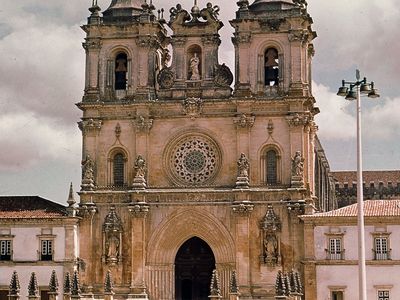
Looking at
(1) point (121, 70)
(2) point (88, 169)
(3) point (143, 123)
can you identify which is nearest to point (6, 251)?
(2) point (88, 169)

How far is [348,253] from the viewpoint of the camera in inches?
2146

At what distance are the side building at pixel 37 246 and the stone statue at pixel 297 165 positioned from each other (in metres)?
12.9

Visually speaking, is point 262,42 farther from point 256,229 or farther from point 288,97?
point 256,229

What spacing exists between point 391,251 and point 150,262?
13921 millimetres

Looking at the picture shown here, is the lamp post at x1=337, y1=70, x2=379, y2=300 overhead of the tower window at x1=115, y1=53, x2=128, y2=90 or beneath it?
beneath

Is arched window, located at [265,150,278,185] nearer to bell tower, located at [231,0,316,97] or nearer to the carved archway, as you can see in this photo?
bell tower, located at [231,0,316,97]

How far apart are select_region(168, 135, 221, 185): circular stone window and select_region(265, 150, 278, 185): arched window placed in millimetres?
3023

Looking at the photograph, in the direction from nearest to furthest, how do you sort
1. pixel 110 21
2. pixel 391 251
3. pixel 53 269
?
pixel 391 251 < pixel 53 269 < pixel 110 21

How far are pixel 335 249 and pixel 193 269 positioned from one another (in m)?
9.82

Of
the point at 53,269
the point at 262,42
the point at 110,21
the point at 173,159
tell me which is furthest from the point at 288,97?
the point at 53,269

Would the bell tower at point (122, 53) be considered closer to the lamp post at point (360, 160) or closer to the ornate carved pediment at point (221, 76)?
the ornate carved pediment at point (221, 76)

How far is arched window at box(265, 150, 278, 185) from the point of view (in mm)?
58438

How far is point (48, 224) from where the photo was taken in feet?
192

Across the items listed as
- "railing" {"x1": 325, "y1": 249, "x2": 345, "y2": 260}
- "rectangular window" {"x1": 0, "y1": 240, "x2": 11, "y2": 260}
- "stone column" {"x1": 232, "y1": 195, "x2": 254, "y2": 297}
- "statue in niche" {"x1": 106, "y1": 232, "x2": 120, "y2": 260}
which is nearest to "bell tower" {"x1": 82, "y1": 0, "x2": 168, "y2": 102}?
"statue in niche" {"x1": 106, "y1": 232, "x2": 120, "y2": 260}
